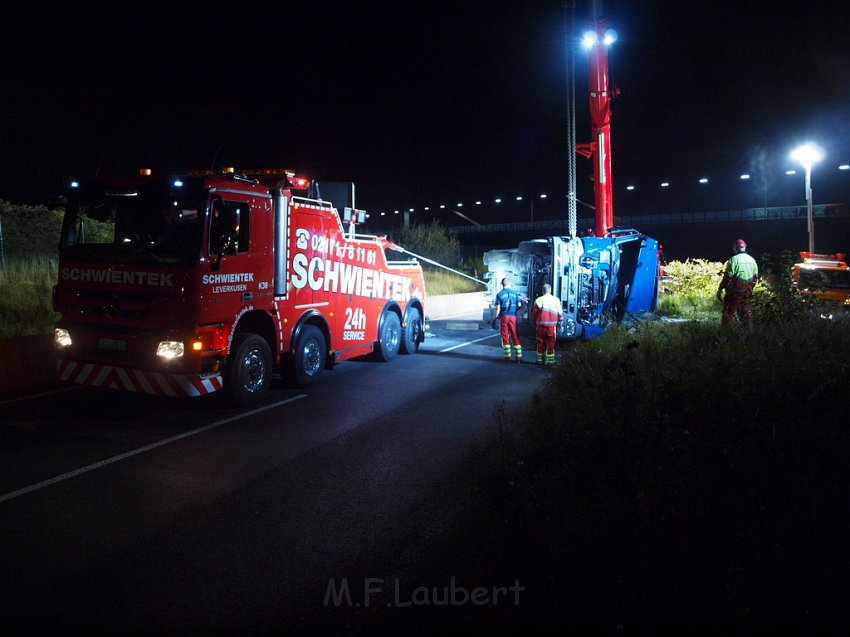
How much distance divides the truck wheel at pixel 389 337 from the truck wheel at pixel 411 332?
8.2 inches

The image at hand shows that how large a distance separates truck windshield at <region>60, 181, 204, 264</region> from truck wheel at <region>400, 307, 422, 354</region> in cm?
580

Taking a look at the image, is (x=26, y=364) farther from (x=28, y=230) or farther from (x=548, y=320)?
(x=28, y=230)

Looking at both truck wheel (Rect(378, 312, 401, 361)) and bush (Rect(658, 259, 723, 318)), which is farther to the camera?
bush (Rect(658, 259, 723, 318))

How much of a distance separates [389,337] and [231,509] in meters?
7.35

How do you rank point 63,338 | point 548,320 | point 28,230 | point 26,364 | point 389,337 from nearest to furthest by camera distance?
point 63,338 → point 26,364 → point 548,320 → point 389,337 → point 28,230

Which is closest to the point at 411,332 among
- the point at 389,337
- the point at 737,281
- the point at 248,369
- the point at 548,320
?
the point at 389,337

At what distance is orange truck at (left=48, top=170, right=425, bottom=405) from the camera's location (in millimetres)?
7320

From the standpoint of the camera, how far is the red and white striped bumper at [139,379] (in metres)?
7.29

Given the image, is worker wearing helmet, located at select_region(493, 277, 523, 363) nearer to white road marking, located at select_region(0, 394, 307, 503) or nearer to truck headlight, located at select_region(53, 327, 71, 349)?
white road marking, located at select_region(0, 394, 307, 503)

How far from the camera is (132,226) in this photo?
799 cm

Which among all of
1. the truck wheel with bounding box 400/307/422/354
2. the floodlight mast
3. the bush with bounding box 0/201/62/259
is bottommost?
the truck wheel with bounding box 400/307/422/354

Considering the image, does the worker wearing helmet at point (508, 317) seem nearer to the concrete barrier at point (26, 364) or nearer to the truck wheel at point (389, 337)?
the truck wheel at point (389, 337)

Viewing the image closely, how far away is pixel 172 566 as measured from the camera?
3.96 m

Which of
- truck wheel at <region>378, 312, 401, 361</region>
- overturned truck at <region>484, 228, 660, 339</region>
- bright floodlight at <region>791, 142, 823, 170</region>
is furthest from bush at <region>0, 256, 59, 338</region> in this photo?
bright floodlight at <region>791, 142, 823, 170</region>
